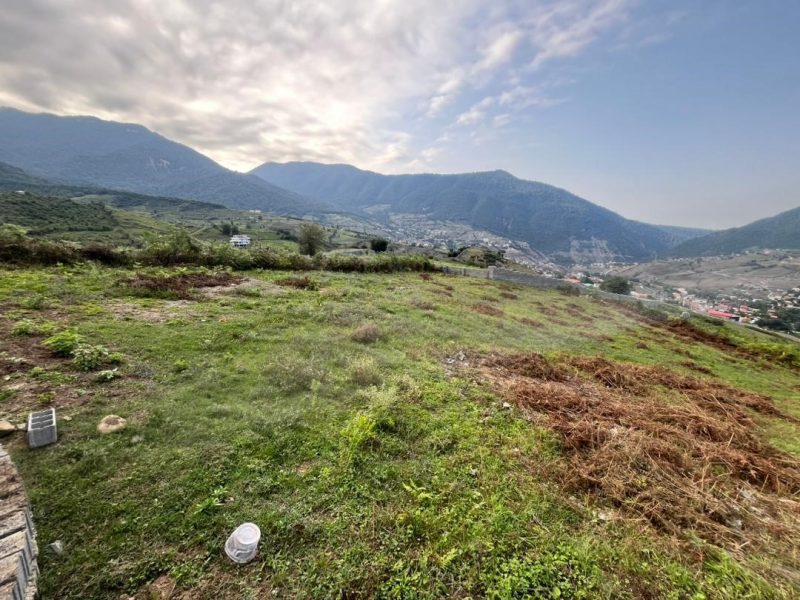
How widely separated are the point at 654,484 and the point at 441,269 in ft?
97.7

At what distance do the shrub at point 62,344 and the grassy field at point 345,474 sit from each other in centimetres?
21

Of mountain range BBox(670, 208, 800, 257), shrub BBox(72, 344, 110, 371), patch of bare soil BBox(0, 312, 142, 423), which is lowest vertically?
patch of bare soil BBox(0, 312, 142, 423)

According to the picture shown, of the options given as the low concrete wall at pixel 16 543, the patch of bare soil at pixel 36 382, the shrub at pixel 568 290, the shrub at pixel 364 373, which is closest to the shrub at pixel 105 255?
the patch of bare soil at pixel 36 382

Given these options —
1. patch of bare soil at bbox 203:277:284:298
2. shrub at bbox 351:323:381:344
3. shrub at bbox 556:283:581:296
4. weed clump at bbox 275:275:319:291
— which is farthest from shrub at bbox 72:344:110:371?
shrub at bbox 556:283:581:296

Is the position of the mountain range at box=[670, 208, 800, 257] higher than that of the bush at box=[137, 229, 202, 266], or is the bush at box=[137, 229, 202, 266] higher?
the mountain range at box=[670, 208, 800, 257]

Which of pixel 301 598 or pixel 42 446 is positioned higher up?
pixel 42 446

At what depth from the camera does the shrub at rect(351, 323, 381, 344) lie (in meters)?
10.3

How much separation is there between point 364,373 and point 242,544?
4.44m

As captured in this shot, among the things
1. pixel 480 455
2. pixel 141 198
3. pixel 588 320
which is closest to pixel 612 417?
pixel 480 455

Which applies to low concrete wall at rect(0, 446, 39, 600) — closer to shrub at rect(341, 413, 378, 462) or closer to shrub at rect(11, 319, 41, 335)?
shrub at rect(341, 413, 378, 462)

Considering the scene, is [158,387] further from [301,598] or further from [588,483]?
[588,483]

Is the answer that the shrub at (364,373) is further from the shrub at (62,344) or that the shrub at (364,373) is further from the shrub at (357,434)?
the shrub at (62,344)

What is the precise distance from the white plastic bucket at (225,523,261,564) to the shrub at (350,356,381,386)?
4.10 meters

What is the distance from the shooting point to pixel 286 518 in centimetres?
392
